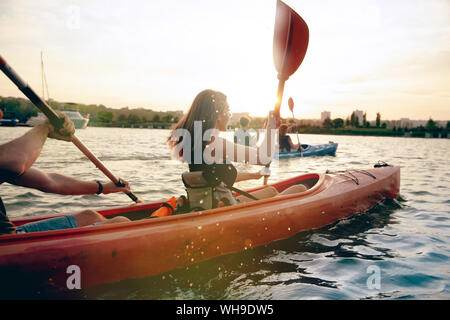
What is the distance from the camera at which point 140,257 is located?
2.60 m

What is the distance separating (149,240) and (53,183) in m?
0.88

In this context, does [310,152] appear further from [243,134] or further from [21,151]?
[21,151]

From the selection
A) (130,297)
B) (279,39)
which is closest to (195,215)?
(130,297)

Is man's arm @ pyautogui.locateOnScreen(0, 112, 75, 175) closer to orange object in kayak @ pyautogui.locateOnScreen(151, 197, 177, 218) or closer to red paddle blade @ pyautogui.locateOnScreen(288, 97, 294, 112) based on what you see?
orange object in kayak @ pyautogui.locateOnScreen(151, 197, 177, 218)

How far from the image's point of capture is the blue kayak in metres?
13.2

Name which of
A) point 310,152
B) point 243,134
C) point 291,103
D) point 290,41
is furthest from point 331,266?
point 310,152

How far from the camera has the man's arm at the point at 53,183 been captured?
7.42 feet

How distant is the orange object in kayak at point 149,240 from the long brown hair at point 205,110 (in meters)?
0.85

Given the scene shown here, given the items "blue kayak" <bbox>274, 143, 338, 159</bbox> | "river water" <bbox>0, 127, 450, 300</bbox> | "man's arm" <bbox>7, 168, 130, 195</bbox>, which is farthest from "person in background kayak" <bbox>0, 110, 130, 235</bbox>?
"blue kayak" <bbox>274, 143, 338, 159</bbox>

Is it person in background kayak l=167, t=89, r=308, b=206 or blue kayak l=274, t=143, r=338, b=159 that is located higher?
person in background kayak l=167, t=89, r=308, b=206

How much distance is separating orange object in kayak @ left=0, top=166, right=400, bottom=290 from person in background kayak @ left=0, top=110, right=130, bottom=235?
0.66 feet

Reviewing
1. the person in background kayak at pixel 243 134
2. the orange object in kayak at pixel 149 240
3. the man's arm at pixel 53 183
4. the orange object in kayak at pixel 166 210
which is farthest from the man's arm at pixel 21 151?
the person in background kayak at pixel 243 134

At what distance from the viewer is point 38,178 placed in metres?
2.35

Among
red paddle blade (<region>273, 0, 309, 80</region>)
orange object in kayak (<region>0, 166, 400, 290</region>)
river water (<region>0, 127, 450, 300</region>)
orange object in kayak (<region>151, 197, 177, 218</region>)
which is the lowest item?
river water (<region>0, 127, 450, 300</region>)
